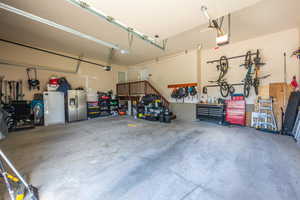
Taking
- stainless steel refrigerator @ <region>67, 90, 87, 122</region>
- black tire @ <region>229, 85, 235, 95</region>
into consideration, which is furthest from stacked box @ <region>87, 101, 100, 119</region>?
black tire @ <region>229, 85, 235, 95</region>

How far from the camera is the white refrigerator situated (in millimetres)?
5683

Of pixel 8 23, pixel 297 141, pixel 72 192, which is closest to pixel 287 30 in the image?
pixel 297 141

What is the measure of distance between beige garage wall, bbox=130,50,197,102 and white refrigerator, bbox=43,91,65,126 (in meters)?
5.34

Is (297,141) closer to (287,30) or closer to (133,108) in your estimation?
(287,30)

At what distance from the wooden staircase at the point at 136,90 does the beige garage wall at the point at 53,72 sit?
75 centimetres

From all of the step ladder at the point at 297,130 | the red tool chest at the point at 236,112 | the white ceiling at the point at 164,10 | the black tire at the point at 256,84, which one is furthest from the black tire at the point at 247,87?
the white ceiling at the point at 164,10

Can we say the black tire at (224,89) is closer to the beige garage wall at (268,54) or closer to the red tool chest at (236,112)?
the beige garage wall at (268,54)

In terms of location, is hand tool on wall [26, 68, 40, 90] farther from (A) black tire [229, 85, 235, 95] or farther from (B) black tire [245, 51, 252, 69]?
(B) black tire [245, 51, 252, 69]

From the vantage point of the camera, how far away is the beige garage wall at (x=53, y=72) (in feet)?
17.2

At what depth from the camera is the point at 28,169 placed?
2.23 m

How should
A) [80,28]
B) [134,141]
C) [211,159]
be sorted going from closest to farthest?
[211,159] → [134,141] → [80,28]

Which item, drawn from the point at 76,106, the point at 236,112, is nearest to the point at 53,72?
the point at 76,106

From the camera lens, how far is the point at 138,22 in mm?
2893

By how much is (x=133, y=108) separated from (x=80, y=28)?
512 centimetres
